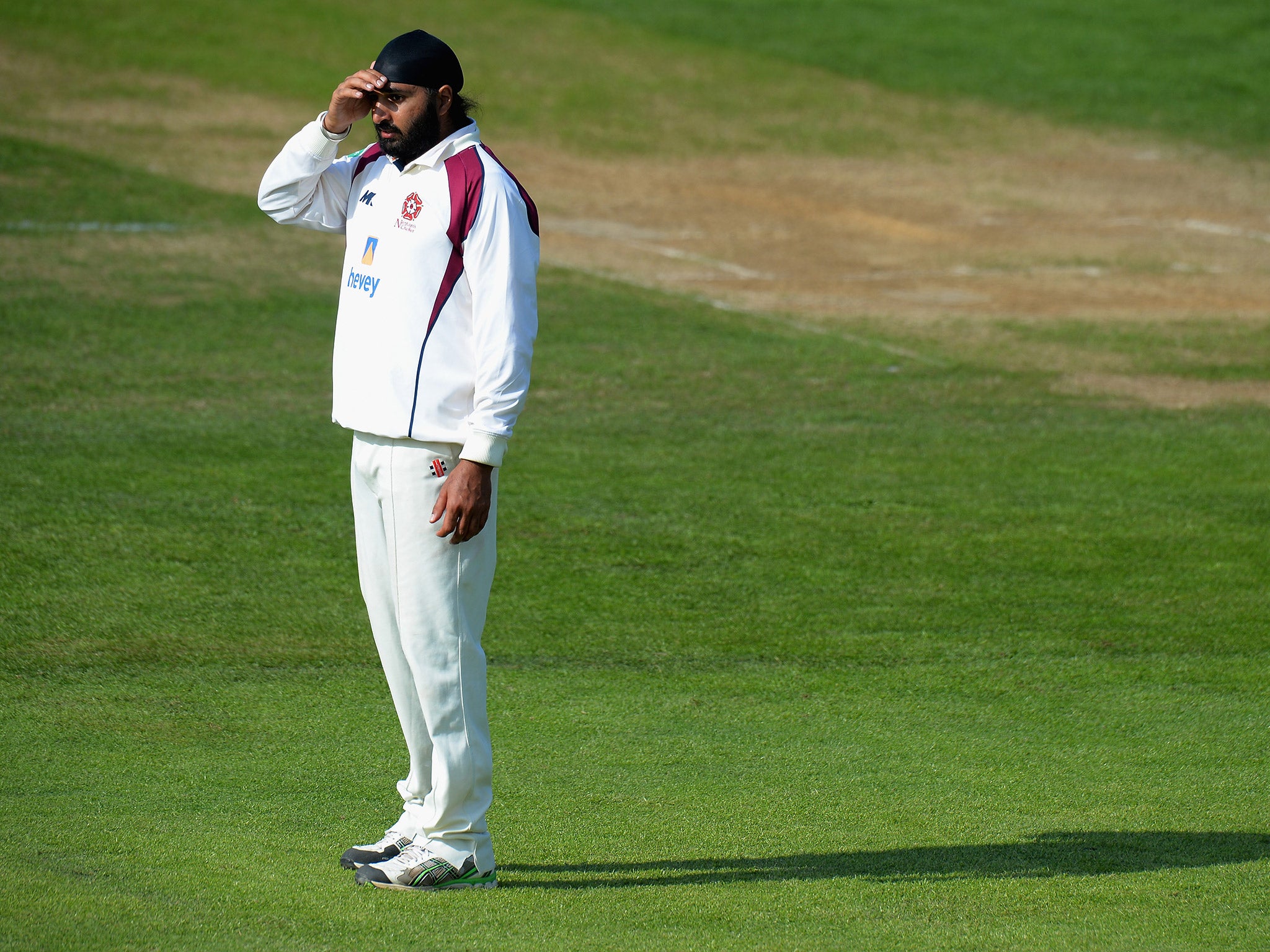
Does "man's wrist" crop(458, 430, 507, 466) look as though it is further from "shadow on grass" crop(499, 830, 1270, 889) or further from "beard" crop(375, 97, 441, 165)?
"shadow on grass" crop(499, 830, 1270, 889)

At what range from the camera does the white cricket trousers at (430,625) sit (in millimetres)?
4184

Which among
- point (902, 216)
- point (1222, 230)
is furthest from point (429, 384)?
point (1222, 230)

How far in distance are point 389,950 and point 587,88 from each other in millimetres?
18874

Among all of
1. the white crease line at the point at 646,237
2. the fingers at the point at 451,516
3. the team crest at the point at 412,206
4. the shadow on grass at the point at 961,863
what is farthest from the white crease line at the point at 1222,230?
the fingers at the point at 451,516

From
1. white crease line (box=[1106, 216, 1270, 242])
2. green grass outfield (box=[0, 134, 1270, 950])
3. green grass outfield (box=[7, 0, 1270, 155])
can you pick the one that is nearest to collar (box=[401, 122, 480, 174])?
green grass outfield (box=[0, 134, 1270, 950])

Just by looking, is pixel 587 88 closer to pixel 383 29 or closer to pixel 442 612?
pixel 383 29

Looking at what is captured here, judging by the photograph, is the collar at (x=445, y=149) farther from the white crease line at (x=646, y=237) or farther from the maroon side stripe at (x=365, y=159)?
the white crease line at (x=646, y=237)

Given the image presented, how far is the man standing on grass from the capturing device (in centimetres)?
409

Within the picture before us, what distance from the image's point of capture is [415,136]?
4211 millimetres

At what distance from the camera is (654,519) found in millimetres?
8414

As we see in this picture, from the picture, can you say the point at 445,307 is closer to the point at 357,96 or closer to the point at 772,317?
the point at 357,96

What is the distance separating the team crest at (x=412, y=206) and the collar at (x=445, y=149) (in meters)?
0.09

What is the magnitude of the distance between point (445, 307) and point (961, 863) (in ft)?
7.35

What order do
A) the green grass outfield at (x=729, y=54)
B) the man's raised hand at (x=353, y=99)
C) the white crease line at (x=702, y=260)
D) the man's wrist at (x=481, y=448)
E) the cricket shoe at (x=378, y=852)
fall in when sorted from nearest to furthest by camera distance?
1. the man's wrist at (x=481, y=448)
2. the man's raised hand at (x=353, y=99)
3. the cricket shoe at (x=378, y=852)
4. the white crease line at (x=702, y=260)
5. the green grass outfield at (x=729, y=54)
